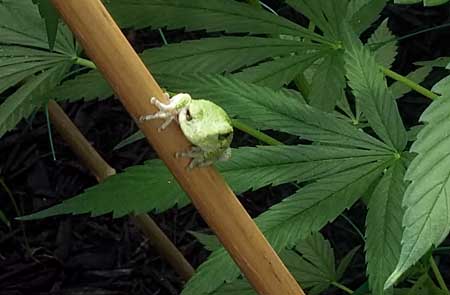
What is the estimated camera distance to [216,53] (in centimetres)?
86

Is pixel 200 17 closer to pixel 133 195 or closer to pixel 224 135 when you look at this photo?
pixel 133 195

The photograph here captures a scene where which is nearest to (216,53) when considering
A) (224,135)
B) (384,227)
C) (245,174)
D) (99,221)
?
(245,174)

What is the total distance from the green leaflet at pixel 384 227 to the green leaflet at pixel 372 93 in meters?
0.04

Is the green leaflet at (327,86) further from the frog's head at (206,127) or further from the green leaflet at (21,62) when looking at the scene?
the frog's head at (206,127)

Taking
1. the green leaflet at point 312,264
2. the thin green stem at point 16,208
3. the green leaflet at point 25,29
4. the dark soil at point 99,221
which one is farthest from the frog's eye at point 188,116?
the thin green stem at point 16,208

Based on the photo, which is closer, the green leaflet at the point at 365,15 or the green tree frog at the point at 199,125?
the green tree frog at the point at 199,125

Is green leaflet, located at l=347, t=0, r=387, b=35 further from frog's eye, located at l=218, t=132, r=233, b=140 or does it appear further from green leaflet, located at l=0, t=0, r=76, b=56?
frog's eye, located at l=218, t=132, r=233, b=140

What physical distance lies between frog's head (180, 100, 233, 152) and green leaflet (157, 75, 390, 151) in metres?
0.27

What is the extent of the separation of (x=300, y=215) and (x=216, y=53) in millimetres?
198

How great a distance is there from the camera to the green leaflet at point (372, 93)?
2.63 ft

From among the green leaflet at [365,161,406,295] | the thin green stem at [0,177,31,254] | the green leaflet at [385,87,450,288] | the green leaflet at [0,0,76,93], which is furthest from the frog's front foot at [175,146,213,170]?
the thin green stem at [0,177,31,254]

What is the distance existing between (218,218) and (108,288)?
1341 millimetres

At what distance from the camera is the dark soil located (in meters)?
1.77

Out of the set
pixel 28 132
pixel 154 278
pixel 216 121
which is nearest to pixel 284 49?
pixel 216 121
